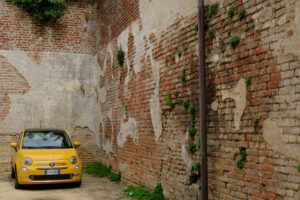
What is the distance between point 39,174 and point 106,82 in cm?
419

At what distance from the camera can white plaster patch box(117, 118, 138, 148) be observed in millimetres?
8680

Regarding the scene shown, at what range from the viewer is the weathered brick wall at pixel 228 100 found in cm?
398

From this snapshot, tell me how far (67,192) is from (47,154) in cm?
108

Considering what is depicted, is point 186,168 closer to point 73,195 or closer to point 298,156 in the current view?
point 298,156

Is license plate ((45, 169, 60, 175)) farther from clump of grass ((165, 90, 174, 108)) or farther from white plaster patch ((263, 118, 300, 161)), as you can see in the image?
white plaster patch ((263, 118, 300, 161))

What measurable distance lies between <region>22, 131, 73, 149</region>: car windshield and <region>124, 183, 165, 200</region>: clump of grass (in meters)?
2.39

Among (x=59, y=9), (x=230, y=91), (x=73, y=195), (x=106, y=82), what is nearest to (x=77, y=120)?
(x=106, y=82)

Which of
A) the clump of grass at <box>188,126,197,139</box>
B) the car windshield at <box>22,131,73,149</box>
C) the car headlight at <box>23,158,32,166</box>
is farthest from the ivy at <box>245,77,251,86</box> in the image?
the car windshield at <box>22,131,73,149</box>

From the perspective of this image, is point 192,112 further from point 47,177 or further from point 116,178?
point 116,178

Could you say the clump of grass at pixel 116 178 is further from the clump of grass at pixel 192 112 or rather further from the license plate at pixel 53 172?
the clump of grass at pixel 192 112

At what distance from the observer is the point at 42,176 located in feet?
27.9

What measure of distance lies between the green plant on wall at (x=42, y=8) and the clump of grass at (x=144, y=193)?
24.3ft

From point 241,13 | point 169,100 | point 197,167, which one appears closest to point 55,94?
point 169,100

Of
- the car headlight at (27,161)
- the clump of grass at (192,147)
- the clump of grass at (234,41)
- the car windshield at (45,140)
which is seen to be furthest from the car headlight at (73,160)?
the clump of grass at (234,41)
